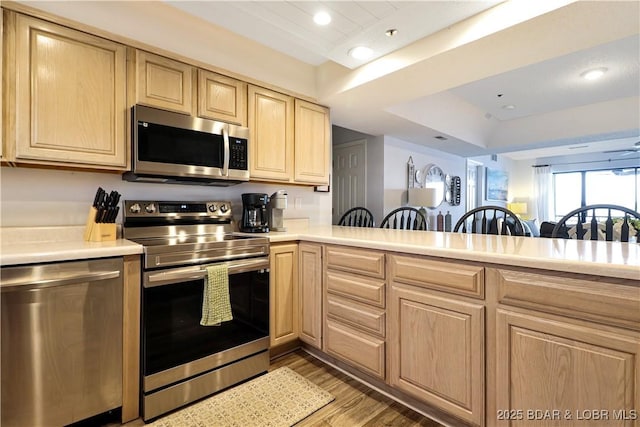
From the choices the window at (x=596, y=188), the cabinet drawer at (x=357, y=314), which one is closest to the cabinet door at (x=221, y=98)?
the cabinet drawer at (x=357, y=314)

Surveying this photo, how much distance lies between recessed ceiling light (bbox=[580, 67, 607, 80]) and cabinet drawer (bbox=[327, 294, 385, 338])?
3495 millimetres

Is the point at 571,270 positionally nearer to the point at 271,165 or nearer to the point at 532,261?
the point at 532,261

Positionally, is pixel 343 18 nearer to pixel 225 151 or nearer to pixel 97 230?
pixel 225 151

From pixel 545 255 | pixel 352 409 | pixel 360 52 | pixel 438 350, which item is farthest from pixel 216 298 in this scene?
pixel 360 52

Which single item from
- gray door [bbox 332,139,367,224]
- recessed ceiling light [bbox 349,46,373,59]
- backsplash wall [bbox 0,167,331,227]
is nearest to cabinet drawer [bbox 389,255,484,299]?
recessed ceiling light [bbox 349,46,373,59]

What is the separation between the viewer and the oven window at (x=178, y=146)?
1871mm

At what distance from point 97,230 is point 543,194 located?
974 cm

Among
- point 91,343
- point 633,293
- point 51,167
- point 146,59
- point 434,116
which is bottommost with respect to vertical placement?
point 91,343

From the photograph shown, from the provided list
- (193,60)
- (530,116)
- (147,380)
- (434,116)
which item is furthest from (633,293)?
(530,116)

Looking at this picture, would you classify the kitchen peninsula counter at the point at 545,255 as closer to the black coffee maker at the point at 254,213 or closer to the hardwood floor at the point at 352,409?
the hardwood floor at the point at 352,409

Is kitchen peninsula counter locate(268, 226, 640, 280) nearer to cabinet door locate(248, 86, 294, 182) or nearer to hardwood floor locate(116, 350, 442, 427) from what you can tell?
hardwood floor locate(116, 350, 442, 427)

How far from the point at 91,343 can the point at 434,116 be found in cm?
388

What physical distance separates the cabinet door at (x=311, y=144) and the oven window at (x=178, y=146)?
810 millimetres

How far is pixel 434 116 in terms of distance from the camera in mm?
3789
